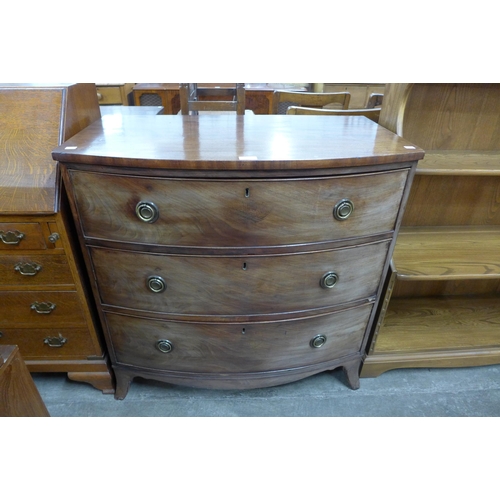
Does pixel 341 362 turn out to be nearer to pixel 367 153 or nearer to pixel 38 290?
pixel 367 153

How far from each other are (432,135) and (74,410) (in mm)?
1871

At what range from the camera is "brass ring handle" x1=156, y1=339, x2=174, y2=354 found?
4.18 ft

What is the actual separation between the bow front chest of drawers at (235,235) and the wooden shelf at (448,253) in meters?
0.20

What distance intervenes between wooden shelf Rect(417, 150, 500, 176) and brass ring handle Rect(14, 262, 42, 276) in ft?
4.42

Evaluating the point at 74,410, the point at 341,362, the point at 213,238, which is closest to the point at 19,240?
the point at 213,238

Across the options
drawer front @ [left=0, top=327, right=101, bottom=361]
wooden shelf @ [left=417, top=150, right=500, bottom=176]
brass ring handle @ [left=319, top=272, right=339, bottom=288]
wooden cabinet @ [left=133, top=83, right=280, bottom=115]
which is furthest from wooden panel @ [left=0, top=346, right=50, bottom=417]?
wooden cabinet @ [left=133, top=83, right=280, bottom=115]

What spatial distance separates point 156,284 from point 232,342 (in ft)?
1.18

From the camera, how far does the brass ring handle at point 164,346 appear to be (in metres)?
1.27

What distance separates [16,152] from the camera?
3.69ft

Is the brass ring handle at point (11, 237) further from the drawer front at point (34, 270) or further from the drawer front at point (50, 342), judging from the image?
the drawer front at point (50, 342)

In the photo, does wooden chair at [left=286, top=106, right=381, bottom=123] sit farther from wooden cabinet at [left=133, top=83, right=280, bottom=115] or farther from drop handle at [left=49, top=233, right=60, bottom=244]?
wooden cabinet at [left=133, top=83, right=280, bottom=115]

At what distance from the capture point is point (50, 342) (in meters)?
1.38

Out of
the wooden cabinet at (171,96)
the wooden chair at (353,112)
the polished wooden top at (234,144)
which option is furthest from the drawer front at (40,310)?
the wooden cabinet at (171,96)

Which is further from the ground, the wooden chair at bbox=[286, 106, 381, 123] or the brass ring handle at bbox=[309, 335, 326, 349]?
the wooden chair at bbox=[286, 106, 381, 123]
